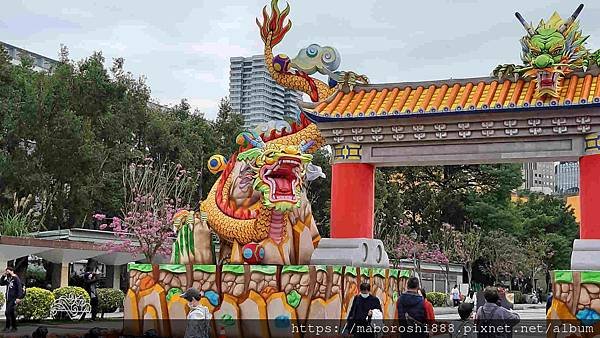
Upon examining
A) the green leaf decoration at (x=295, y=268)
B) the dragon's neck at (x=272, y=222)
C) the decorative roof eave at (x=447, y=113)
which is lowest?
the green leaf decoration at (x=295, y=268)

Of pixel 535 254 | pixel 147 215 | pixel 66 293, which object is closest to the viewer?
pixel 66 293

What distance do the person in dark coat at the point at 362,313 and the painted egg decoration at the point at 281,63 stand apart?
237 inches

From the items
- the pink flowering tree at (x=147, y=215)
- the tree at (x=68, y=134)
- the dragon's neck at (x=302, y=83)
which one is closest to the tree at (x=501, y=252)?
the pink flowering tree at (x=147, y=215)

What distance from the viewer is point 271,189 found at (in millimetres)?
11930

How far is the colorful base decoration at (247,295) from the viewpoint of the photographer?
11734 millimetres

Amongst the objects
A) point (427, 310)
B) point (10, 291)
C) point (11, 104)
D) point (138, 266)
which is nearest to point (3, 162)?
point (11, 104)

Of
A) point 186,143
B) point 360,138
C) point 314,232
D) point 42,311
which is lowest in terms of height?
point 42,311

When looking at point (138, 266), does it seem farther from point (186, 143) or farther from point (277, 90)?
point (277, 90)

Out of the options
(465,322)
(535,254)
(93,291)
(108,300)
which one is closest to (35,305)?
(93,291)

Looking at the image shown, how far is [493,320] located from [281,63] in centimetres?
768

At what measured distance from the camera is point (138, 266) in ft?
43.1

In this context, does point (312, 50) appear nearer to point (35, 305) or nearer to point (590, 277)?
point (590, 277)

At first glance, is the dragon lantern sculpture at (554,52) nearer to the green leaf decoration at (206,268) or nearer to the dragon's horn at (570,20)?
the dragon's horn at (570,20)

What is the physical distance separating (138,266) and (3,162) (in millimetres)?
11773
